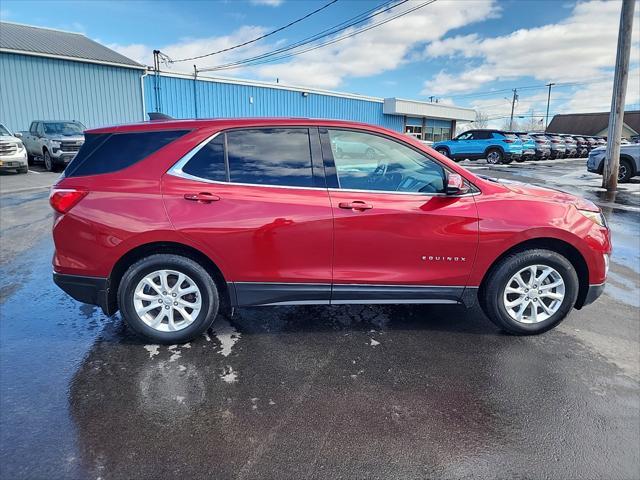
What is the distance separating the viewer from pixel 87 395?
9.60ft

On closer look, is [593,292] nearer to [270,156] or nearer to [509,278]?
[509,278]

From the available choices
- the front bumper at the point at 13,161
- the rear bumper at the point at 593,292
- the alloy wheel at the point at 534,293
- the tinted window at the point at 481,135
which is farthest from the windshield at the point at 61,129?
the tinted window at the point at 481,135

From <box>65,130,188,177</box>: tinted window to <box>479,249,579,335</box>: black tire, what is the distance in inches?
110

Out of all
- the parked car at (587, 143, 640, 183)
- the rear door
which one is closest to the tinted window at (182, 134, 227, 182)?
the rear door

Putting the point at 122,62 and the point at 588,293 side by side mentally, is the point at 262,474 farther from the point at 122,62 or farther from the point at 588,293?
the point at 122,62

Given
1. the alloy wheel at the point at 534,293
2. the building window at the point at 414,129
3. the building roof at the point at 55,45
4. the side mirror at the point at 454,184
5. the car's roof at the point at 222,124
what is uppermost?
the building roof at the point at 55,45

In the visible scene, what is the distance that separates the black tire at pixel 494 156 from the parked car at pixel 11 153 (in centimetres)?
2116

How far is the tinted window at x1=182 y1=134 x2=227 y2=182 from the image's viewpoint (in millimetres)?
3477

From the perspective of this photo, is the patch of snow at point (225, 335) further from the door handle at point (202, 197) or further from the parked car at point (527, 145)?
the parked car at point (527, 145)

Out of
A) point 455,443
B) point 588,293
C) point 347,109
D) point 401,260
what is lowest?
point 455,443

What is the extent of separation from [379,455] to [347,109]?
3470 cm

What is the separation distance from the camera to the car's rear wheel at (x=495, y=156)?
23.7 meters

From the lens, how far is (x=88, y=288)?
3.47m

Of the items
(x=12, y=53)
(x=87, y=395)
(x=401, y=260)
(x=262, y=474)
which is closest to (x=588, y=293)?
(x=401, y=260)
